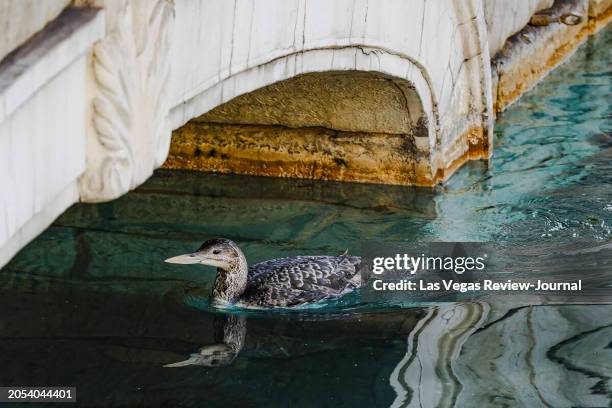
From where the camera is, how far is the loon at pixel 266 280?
666 centimetres

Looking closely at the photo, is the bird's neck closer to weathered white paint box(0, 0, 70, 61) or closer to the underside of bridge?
the underside of bridge

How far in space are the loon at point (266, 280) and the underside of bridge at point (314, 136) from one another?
1.59m

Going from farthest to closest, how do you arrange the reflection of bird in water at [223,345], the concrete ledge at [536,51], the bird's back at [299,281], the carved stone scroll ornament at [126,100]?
the concrete ledge at [536,51], the bird's back at [299,281], the reflection of bird in water at [223,345], the carved stone scroll ornament at [126,100]

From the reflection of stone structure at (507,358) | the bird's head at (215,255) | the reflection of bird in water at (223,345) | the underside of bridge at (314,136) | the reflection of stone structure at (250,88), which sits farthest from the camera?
the underside of bridge at (314,136)

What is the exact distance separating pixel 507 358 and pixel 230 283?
143 centimetres

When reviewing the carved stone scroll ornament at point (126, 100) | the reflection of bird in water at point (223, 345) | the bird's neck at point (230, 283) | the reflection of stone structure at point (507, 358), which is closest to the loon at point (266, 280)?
the bird's neck at point (230, 283)

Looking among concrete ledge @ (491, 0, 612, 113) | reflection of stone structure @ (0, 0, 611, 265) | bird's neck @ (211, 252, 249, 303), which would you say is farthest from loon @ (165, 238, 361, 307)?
concrete ledge @ (491, 0, 612, 113)

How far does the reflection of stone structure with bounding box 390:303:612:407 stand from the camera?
5500mm

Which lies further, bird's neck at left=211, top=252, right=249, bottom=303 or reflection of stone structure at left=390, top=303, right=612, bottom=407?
bird's neck at left=211, top=252, right=249, bottom=303

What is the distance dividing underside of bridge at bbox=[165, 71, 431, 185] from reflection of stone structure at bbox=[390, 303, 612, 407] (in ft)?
6.22

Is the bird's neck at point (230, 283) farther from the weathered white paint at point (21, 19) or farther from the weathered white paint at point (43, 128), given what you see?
the weathered white paint at point (21, 19)

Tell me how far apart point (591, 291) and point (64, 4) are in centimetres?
329

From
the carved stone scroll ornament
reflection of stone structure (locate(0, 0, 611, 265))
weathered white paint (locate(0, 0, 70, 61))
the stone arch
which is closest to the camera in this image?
weathered white paint (locate(0, 0, 70, 61))

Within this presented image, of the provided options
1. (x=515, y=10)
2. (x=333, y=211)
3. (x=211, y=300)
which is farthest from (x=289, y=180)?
(x=515, y=10)
